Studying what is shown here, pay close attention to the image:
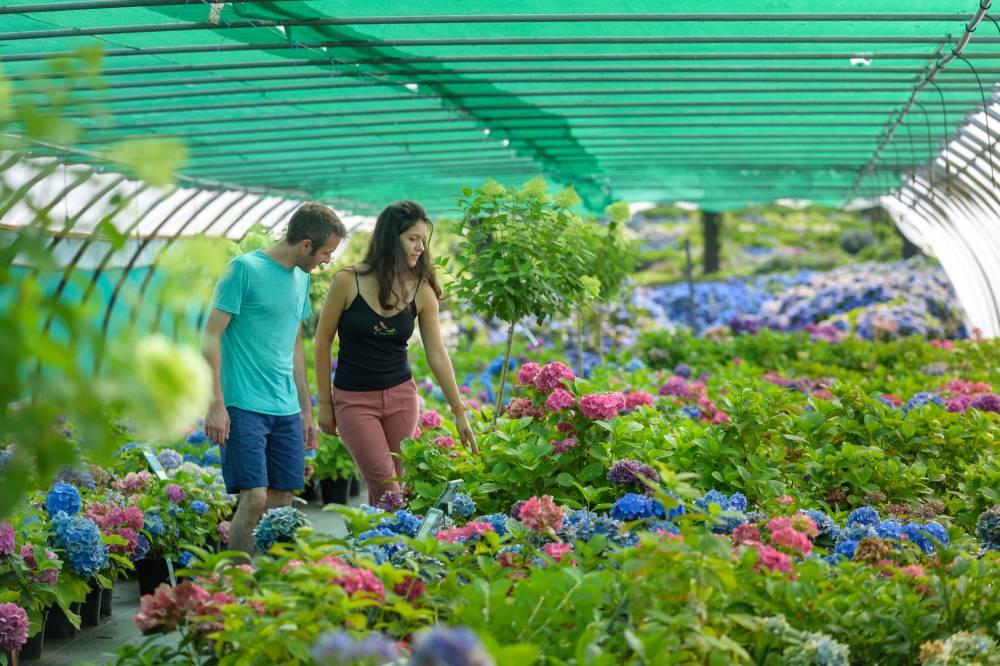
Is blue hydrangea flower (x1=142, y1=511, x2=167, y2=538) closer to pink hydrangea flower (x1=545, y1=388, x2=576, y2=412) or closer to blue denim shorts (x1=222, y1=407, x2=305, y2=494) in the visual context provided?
blue denim shorts (x1=222, y1=407, x2=305, y2=494)

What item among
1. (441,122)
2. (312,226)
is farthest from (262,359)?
(441,122)

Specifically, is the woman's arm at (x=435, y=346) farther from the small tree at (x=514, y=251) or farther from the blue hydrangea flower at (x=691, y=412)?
the blue hydrangea flower at (x=691, y=412)

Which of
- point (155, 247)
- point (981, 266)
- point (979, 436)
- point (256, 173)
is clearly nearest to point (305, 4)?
point (979, 436)

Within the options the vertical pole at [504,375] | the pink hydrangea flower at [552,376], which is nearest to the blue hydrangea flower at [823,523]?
the pink hydrangea flower at [552,376]

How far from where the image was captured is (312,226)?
14.1 ft

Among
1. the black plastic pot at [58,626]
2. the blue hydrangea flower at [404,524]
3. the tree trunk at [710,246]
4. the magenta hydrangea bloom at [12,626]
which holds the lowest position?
the black plastic pot at [58,626]

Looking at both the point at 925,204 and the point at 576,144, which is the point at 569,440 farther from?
the point at 925,204

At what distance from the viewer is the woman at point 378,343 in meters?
4.45

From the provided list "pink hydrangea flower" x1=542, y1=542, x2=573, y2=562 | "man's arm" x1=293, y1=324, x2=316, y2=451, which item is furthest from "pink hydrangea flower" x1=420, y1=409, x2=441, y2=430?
"pink hydrangea flower" x1=542, y1=542, x2=573, y2=562

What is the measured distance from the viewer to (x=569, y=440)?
3.83 metres

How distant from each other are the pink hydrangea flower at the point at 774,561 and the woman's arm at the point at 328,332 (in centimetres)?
240

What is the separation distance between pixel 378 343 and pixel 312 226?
0.57 meters

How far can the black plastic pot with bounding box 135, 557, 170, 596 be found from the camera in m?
5.08

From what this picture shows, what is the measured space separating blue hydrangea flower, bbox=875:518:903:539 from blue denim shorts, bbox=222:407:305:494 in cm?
236
